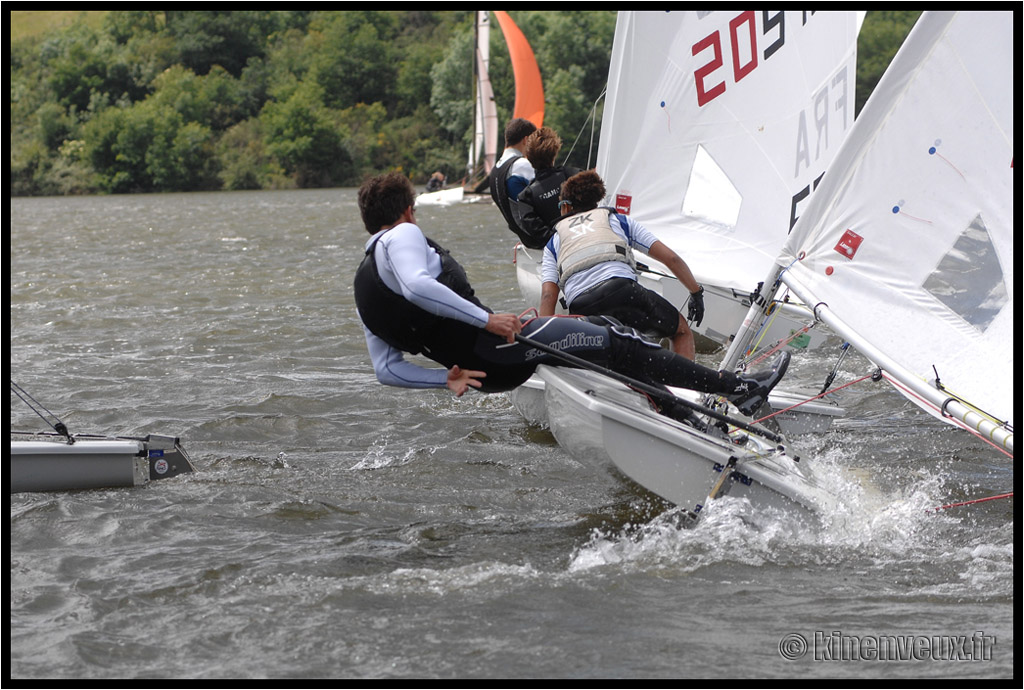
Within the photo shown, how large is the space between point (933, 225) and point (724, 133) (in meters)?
3.10

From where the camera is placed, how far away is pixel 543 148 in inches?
225

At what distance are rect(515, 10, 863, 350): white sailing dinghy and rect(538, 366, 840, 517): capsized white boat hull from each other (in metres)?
2.32

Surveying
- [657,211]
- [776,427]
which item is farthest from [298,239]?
[776,427]

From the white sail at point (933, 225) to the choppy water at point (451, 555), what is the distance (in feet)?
1.91

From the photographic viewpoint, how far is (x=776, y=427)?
16.6ft

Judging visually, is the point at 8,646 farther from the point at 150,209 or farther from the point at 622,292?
the point at 150,209

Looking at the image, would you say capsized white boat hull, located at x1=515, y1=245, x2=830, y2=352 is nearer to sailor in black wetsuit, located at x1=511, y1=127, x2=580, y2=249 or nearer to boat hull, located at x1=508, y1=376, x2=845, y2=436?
sailor in black wetsuit, located at x1=511, y1=127, x2=580, y2=249

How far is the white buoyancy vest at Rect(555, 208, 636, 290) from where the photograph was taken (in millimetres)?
4598

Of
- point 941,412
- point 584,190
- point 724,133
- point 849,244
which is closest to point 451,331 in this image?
point 584,190

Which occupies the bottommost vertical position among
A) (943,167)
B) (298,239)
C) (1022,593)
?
(298,239)

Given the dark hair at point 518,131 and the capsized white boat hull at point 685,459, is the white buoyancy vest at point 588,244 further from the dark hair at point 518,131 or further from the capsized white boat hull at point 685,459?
the dark hair at point 518,131

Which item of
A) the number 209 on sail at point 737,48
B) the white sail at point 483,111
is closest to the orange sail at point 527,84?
the white sail at point 483,111

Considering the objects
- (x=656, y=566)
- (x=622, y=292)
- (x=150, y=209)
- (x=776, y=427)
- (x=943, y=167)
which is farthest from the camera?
(x=150, y=209)

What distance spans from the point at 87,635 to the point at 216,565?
22.1 inches
